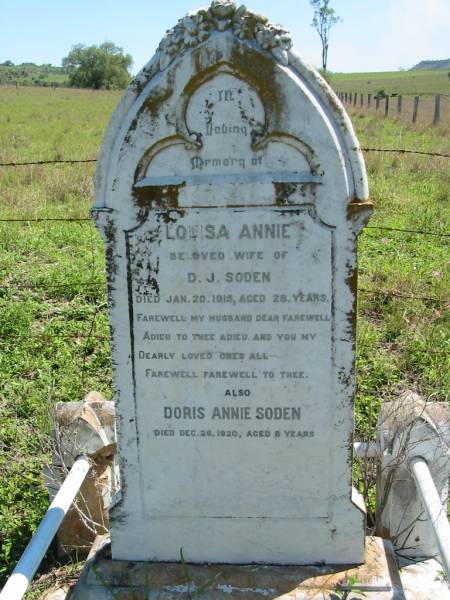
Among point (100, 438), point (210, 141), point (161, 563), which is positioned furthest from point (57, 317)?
point (210, 141)

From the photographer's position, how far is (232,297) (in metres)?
2.46

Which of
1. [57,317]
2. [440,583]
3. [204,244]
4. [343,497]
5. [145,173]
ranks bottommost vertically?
[440,583]

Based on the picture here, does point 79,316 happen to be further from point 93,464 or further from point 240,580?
point 240,580

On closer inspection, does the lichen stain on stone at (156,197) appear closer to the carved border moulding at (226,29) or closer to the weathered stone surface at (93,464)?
the carved border moulding at (226,29)

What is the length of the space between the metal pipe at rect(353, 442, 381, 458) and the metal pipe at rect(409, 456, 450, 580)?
25 cm

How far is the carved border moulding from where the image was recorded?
2.18 m

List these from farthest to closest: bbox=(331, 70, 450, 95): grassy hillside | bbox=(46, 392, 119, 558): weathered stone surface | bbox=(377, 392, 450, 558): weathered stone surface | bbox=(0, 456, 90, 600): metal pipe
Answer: bbox=(331, 70, 450, 95): grassy hillside, bbox=(46, 392, 119, 558): weathered stone surface, bbox=(377, 392, 450, 558): weathered stone surface, bbox=(0, 456, 90, 600): metal pipe

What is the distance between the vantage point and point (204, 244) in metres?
2.42

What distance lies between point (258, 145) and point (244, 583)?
5.56 feet

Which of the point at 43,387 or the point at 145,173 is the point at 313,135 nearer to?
the point at 145,173

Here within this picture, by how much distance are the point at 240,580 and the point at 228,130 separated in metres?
1.75

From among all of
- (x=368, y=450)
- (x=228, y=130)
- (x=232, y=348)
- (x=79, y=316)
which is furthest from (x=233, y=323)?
(x=79, y=316)

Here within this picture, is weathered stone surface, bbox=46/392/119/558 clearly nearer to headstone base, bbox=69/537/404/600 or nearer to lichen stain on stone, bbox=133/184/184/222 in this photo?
headstone base, bbox=69/537/404/600

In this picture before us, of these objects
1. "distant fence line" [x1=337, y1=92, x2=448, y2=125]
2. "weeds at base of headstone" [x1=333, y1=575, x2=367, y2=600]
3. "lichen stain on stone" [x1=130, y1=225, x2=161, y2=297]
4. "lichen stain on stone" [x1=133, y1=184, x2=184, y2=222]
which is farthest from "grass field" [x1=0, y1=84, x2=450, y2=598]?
"distant fence line" [x1=337, y1=92, x2=448, y2=125]
